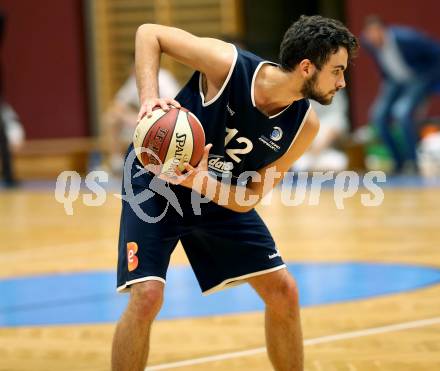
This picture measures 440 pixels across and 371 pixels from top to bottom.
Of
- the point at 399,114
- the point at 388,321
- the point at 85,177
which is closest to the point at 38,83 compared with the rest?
the point at 85,177

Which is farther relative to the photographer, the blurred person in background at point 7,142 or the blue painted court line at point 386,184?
the blurred person in background at point 7,142

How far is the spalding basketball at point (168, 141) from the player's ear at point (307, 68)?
1.53 ft

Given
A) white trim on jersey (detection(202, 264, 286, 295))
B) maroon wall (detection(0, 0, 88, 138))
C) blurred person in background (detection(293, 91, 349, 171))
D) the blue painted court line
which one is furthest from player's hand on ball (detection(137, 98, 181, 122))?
maroon wall (detection(0, 0, 88, 138))

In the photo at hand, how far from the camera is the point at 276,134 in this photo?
13.7 ft

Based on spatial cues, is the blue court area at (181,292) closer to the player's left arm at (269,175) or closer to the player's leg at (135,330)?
the player's left arm at (269,175)

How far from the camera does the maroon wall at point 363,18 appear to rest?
15641 millimetres

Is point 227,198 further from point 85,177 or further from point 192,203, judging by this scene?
point 85,177

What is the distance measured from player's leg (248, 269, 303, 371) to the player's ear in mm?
782

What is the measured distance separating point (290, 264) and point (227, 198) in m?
3.47

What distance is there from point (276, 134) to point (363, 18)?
1220cm

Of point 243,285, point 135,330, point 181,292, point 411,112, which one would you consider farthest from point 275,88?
point 411,112

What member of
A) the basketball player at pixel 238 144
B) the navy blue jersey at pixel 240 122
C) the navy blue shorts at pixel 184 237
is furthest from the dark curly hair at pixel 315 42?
the navy blue shorts at pixel 184 237

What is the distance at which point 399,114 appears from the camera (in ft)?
43.0

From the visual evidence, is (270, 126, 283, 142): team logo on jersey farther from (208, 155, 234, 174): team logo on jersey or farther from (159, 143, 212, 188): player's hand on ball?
(159, 143, 212, 188): player's hand on ball
